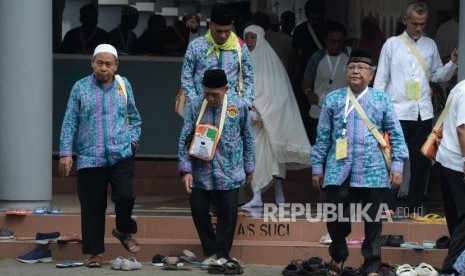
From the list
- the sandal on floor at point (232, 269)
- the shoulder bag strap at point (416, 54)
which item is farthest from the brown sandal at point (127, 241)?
the shoulder bag strap at point (416, 54)

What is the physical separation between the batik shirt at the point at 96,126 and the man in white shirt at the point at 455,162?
2737mm

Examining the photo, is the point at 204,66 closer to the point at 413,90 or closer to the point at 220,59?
the point at 220,59

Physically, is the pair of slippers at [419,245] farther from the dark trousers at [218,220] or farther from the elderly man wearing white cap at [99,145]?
the elderly man wearing white cap at [99,145]

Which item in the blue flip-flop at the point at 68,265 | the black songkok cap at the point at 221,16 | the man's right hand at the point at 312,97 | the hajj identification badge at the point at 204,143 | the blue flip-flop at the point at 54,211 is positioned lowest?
the blue flip-flop at the point at 68,265

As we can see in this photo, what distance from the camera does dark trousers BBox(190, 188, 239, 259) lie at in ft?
46.3

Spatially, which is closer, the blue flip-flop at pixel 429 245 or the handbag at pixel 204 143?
the handbag at pixel 204 143

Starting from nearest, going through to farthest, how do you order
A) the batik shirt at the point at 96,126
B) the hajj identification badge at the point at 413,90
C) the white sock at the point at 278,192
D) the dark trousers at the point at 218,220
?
the batik shirt at the point at 96,126, the dark trousers at the point at 218,220, the hajj identification badge at the point at 413,90, the white sock at the point at 278,192

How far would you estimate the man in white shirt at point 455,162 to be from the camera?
1315 centimetres

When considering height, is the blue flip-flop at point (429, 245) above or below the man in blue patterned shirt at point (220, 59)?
below

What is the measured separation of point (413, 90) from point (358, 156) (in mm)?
2009

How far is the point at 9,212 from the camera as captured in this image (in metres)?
15.0

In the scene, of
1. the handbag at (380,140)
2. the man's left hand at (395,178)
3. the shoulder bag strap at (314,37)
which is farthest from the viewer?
the shoulder bag strap at (314,37)

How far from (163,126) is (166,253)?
3.89 meters

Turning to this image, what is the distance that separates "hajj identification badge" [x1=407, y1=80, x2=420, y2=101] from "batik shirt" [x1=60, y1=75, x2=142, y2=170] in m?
2.79
